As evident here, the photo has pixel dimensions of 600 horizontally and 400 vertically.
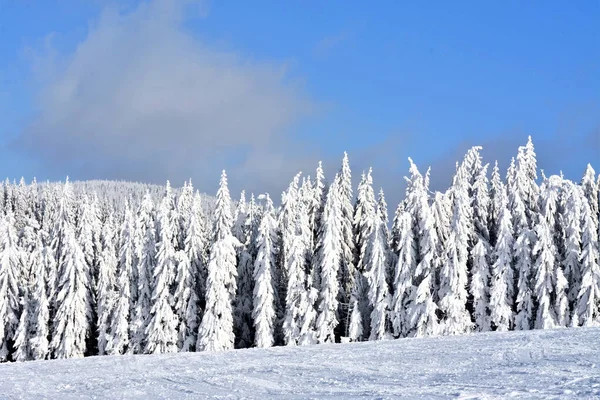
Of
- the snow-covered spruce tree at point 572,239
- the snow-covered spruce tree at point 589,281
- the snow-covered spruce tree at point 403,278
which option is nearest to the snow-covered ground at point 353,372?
the snow-covered spruce tree at point 589,281

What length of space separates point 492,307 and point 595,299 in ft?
19.8

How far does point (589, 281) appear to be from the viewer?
40.8m

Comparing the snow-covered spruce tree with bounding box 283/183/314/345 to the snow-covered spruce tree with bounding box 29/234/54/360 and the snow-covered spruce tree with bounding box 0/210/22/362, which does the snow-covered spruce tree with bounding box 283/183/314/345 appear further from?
the snow-covered spruce tree with bounding box 0/210/22/362

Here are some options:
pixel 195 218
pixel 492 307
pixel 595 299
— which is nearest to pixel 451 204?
pixel 492 307

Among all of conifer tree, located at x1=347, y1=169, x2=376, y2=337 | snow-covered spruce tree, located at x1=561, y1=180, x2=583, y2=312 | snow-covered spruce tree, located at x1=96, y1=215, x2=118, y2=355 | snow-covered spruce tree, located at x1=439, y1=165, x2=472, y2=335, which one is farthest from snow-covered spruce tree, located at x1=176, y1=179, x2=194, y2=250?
snow-covered spruce tree, located at x1=561, y1=180, x2=583, y2=312

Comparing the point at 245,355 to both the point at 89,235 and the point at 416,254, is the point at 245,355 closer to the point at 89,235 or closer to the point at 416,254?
the point at 416,254

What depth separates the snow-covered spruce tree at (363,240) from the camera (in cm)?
4709

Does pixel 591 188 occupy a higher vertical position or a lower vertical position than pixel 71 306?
higher

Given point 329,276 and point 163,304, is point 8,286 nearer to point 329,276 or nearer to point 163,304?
point 163,304

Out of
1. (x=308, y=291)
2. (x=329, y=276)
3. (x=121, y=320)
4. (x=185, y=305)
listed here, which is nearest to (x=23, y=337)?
(x=121, y=320)

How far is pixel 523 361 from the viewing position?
68.4 ft

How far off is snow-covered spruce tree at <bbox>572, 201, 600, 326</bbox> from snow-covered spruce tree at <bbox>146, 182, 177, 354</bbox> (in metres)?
27.2

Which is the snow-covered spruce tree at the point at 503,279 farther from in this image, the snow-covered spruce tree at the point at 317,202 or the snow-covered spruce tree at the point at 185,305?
the snow-covered spruce tree at the point at 185,305

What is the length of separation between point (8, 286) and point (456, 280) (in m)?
35.2
